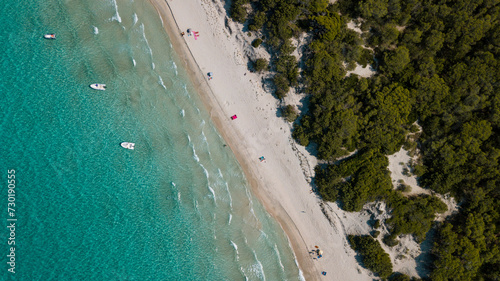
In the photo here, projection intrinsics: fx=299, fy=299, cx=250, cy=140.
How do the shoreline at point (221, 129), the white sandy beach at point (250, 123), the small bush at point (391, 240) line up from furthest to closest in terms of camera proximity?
the shoreline at point (221, 129) → the white sandy beach at point (250, 123) → the small bush at point (391, 240)

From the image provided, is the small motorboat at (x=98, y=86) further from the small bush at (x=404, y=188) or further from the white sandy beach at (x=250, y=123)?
the small bush at (x=404, y=188)

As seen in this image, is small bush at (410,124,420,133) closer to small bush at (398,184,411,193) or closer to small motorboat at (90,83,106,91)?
small bush at (398,184,411,193)

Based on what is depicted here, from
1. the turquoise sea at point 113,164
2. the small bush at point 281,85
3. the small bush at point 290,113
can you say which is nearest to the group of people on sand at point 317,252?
the turquoise sea at point 113,164

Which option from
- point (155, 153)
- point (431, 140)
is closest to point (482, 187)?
point (431, 140)

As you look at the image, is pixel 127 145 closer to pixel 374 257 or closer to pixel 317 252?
pixel 317 252

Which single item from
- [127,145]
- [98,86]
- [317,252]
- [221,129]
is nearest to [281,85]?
[221,129]
